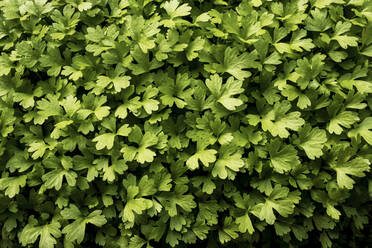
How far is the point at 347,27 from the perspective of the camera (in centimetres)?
229

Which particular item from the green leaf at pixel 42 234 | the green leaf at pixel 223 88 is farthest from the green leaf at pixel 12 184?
the green leaf at pixel 223 88

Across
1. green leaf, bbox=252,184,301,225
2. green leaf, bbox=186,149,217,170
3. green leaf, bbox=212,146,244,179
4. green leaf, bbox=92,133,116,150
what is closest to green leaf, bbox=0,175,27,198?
green leaf, bbox=92,133,116,150

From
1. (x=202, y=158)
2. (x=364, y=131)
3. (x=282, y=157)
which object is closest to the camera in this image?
(x=202, y=158)

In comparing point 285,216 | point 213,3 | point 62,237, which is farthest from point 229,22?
point 62,237

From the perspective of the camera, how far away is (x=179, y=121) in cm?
220

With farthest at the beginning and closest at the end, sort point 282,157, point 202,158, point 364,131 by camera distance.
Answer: point 364,131 → point 282,157 → point 202,158

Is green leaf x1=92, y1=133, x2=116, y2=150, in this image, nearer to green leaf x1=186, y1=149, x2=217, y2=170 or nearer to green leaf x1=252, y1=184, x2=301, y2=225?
green leaf x1=186, y1=149, x2=217, y2=170

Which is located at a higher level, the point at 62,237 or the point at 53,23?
the point at 53,23

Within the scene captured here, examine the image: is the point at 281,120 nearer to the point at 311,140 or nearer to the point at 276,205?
the point at 311,140

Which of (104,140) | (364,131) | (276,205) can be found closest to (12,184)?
(104,140)

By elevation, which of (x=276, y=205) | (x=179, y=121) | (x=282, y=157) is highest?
(x=179, y=121)

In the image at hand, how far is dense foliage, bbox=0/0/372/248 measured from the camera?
214 cm

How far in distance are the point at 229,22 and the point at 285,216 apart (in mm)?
1189

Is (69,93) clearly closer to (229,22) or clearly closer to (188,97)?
(188,97)
